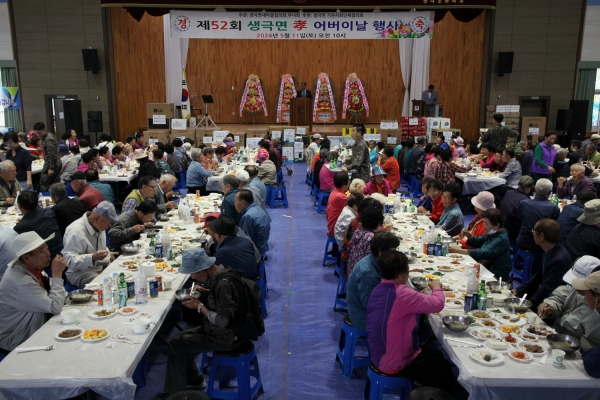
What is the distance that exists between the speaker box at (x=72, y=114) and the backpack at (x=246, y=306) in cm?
1492

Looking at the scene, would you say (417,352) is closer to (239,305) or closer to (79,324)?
(239,305)

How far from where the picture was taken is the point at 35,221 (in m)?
5.73

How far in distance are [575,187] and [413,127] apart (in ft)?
31.9

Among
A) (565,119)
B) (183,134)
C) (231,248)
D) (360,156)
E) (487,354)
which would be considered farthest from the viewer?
(183,134)

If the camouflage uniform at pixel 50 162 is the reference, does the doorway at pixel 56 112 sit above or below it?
above

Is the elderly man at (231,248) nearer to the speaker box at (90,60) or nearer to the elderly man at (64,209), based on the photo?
the elderly man at (64,209)

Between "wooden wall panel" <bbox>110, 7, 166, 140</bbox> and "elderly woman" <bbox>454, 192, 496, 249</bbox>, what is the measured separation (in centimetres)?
1432

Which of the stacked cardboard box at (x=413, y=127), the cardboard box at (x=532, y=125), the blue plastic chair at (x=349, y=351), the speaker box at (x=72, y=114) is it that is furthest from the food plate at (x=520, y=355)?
the speaker box at (x=72, y=114)

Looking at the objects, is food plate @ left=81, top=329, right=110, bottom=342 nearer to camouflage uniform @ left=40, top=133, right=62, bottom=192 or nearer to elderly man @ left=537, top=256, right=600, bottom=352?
elderly man @ left=537, top=256, right=600, bottom=352

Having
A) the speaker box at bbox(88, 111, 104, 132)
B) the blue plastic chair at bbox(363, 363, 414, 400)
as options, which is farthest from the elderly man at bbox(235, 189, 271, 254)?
the speaker box at bbox(88, 111, 104, 132)

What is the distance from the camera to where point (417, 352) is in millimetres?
3889

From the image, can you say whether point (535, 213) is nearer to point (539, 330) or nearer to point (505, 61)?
point (539, 330)

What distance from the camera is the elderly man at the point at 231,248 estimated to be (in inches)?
187

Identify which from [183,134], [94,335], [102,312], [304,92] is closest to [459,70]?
[304,92]
